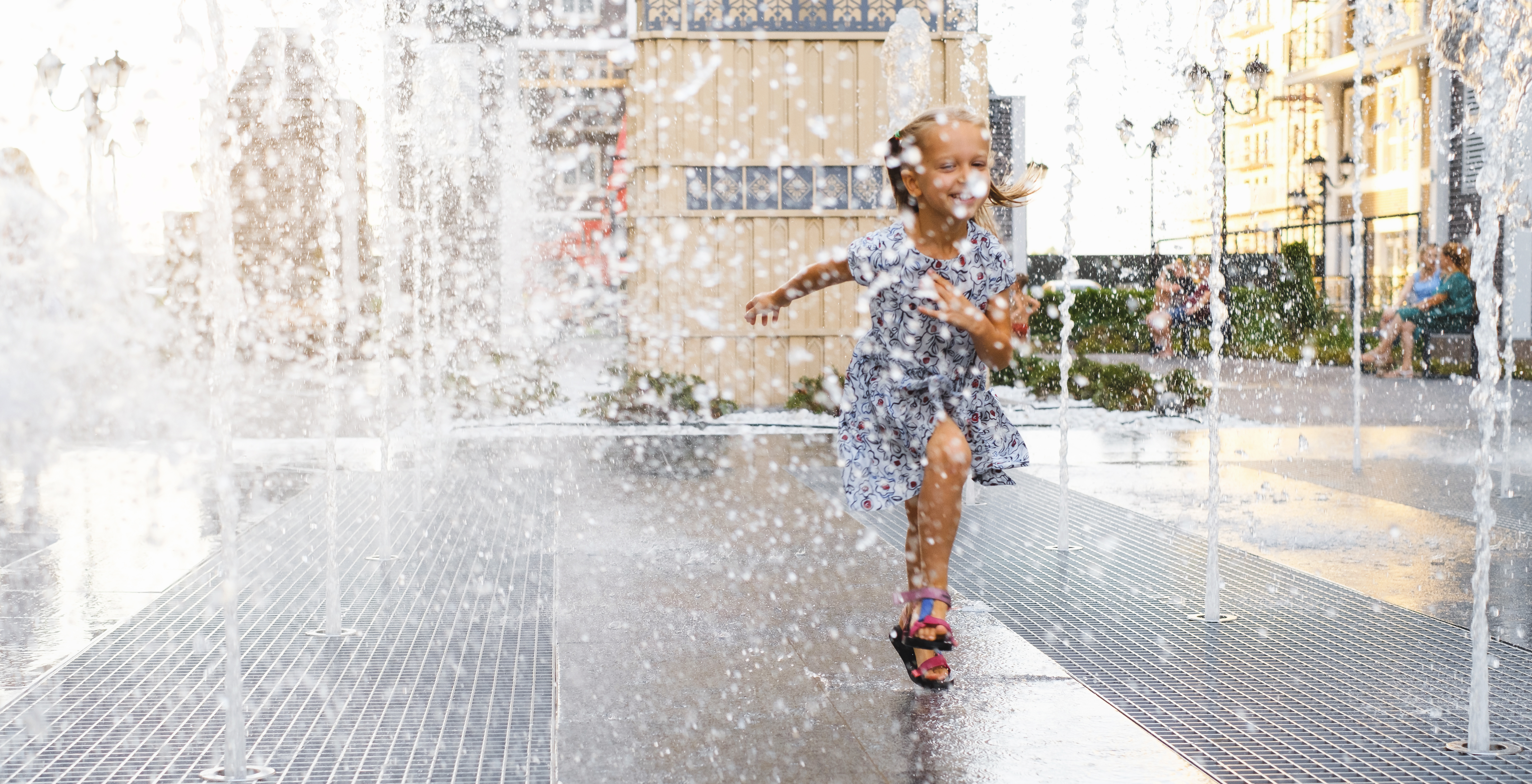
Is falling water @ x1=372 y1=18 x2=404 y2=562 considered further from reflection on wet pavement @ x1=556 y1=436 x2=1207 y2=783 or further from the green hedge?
the green hedge

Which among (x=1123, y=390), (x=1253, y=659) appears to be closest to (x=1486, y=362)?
(x=1253, y=659)

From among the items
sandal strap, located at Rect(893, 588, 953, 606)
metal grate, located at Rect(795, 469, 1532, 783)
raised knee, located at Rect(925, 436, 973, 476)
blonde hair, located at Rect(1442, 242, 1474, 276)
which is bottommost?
metal grate, located at Rect(795, 469, 1532, 783)

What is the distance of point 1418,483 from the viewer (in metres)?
7.14

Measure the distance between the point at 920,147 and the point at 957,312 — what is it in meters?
0.47

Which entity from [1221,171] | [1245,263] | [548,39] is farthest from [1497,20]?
[548,39]

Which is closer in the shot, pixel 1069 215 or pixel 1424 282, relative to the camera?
pixel 1069 215

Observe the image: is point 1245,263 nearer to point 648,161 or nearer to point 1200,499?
point 648,161

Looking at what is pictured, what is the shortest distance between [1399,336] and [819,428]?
980cm

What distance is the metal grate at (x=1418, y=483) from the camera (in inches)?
245

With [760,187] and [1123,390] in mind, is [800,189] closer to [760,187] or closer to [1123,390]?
[760,187]

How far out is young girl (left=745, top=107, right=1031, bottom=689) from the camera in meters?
3.40

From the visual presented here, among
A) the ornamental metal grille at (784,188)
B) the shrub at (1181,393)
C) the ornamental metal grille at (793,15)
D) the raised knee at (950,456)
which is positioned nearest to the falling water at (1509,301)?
the shrub at (1181,393)

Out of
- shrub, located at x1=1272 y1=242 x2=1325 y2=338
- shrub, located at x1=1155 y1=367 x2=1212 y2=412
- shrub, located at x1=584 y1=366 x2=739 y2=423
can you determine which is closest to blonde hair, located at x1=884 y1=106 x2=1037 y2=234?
shrub, located at x1=584 y1=366 x2=739 y2=423

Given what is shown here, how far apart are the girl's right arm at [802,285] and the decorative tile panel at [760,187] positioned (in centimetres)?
751
